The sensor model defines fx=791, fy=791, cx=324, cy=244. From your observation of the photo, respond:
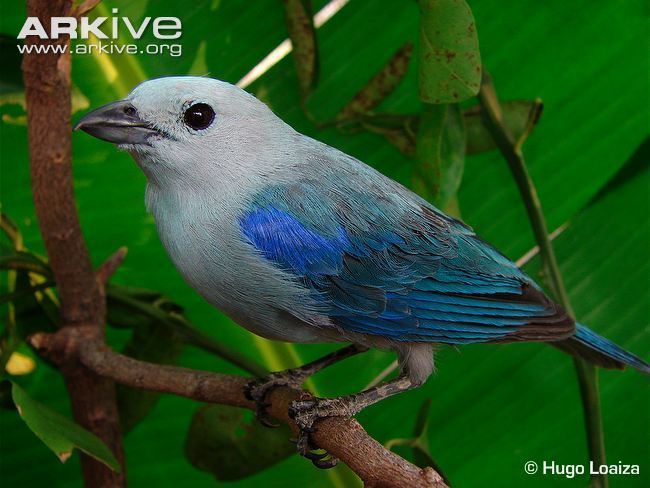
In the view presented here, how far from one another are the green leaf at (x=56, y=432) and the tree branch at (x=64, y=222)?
8.9 inches

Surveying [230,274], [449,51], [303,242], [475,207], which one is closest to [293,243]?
[303,242]

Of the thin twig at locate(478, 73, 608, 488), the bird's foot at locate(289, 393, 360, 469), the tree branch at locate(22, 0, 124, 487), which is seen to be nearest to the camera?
the bird's foot at locate(289, 393, 360, 469)

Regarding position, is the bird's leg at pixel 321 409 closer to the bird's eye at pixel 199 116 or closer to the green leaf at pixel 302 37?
the bird's eye at pixel 199 116

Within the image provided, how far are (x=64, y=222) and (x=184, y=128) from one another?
493mm

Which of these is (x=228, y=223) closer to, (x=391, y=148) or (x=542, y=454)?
(x=391, y=148)

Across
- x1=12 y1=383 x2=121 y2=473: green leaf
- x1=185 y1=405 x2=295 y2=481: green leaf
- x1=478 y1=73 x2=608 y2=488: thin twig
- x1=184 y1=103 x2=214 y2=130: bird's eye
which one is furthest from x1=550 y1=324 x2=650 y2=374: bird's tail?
x1=12 y1=383 x2=121 y2=473: green leaf

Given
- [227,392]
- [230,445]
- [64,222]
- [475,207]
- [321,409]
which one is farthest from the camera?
[475,207]

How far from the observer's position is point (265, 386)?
167 cm

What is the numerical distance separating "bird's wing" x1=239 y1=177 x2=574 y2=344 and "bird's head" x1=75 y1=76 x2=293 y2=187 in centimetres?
10

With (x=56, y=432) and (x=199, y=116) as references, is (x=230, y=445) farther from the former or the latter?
(x=199, y=116)

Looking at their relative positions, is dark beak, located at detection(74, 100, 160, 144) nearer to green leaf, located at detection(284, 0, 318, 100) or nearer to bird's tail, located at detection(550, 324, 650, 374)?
green leaf, located at detection(284, 0, 318, 100)

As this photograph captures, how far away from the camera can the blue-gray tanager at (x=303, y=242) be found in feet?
4.54

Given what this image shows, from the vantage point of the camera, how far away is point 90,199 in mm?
2154

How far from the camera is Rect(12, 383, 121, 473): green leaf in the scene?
1.44m
